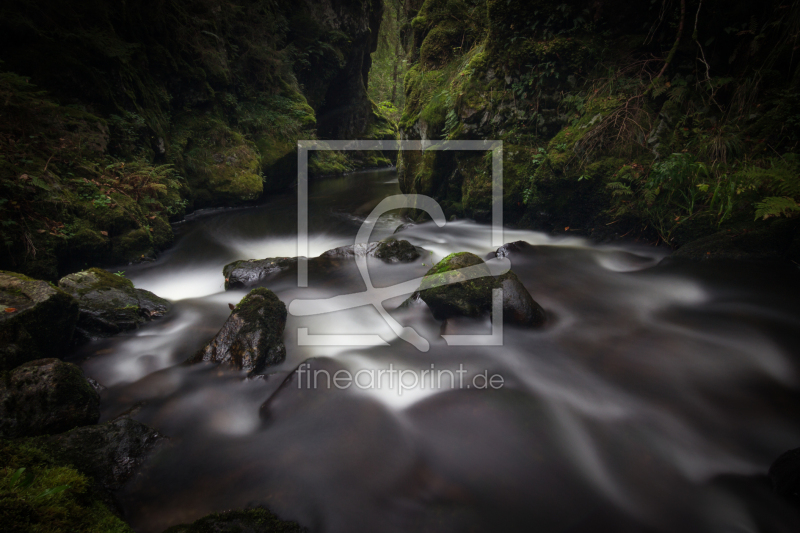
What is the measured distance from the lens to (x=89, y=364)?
3520 millimetres

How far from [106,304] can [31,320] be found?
4.08 feet

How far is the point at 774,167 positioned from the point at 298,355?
552cm

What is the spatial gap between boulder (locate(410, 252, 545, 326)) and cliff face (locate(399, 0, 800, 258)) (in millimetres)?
2513

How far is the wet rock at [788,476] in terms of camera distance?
6.55 feet

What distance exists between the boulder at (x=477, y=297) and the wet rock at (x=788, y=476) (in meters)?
2.10

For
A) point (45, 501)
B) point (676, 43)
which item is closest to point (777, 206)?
point (676, 43)

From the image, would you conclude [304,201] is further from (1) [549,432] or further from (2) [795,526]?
(2) [795,526]

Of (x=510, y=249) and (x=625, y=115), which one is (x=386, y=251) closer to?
(x=510, y=249)

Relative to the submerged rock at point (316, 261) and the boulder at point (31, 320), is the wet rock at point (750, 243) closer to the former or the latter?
the submerged rock at point (316, 261)

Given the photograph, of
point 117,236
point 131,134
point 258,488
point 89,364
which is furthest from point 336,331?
point 131,134

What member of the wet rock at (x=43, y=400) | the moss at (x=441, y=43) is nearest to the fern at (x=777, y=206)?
the wet rock at (x=43, y=400)

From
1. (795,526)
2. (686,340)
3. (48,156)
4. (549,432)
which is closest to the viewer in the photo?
(795,526)

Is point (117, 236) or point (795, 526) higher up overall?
point (117, 236)

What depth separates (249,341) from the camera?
3.43 metres
